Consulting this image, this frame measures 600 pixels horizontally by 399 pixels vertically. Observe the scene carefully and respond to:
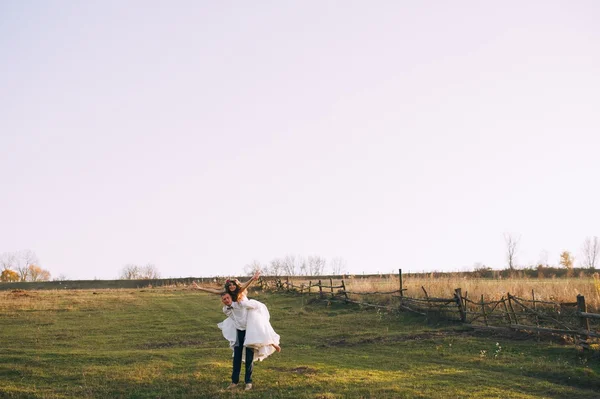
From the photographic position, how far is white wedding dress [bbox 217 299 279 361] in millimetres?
10227

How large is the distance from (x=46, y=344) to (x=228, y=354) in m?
7.93

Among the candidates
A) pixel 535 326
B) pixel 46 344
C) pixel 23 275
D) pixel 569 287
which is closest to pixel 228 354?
pixel 46 344

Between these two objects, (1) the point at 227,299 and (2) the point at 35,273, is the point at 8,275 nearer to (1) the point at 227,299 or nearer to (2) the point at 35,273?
(2) the point at 35,273

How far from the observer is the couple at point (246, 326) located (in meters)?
10.3

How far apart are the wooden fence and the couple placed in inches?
352

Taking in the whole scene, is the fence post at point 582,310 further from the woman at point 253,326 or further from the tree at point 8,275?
the tree at point 8,275

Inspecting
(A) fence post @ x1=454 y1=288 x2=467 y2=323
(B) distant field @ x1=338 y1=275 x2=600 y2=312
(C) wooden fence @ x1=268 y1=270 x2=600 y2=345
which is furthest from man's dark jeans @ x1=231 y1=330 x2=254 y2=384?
(B) distant field @ x1=338 y1=275 x2=600 y2=312

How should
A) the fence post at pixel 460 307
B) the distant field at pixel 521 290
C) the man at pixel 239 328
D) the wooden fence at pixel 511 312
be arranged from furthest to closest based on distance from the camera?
the fence post at pixel 460 307 → the distant field at pixel 521 290 → the wooden fence at pixel 511 312 → the man at pixel 239 328

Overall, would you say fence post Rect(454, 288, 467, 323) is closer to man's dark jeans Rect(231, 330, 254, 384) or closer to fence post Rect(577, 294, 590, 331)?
fence post Rect(577, 294, 590, 331)

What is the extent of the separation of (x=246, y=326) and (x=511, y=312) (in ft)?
36.6

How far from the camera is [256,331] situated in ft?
33.7

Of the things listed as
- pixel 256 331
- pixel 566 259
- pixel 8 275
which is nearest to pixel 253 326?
pixel 256 331

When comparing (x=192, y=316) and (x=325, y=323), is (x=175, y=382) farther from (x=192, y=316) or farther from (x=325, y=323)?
(x=192, y=316)

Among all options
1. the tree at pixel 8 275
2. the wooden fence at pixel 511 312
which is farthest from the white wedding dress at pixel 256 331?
the tree at pixel 8 275
